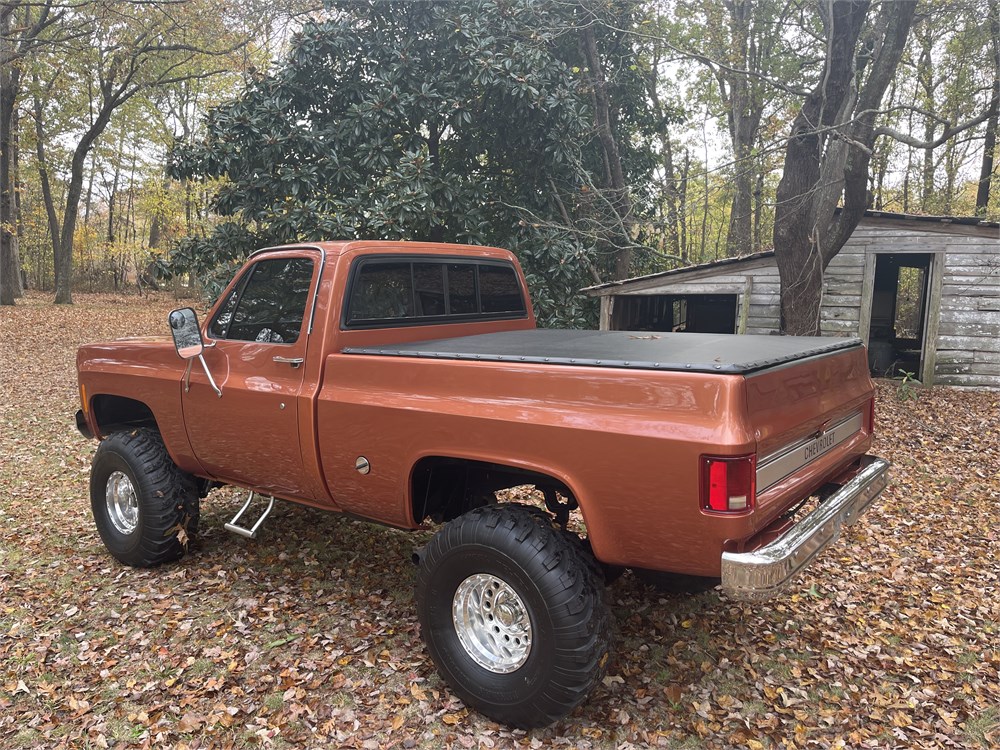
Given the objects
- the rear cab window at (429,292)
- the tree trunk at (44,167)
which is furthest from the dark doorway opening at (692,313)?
the tree trunk at (44,167)

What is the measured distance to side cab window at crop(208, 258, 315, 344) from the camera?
3.85 m

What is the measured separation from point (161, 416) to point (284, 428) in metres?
1.28

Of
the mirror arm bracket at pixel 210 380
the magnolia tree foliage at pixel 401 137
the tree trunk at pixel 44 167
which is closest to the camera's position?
the mirror arm bracket at pixel 210 380

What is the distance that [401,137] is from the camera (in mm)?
11242

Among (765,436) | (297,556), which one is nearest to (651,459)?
(765,436)

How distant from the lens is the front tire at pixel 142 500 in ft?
14.6

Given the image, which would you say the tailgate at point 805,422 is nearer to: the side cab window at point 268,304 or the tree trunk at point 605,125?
the side cab window at point 268,304

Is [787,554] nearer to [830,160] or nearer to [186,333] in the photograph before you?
[186,333]

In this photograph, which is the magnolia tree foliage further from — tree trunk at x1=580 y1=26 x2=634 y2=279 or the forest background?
tree trunk at x1=580 y1=26 x2=634 y2=279

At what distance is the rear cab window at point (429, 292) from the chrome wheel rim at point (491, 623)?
1553mm

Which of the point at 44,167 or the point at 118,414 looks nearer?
the point at 118,414

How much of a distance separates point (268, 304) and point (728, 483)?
9.18ft

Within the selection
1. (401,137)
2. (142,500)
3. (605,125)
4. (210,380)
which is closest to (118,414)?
(142,500)

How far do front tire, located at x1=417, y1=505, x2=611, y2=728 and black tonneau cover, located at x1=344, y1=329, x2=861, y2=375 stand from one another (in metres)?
0.74
